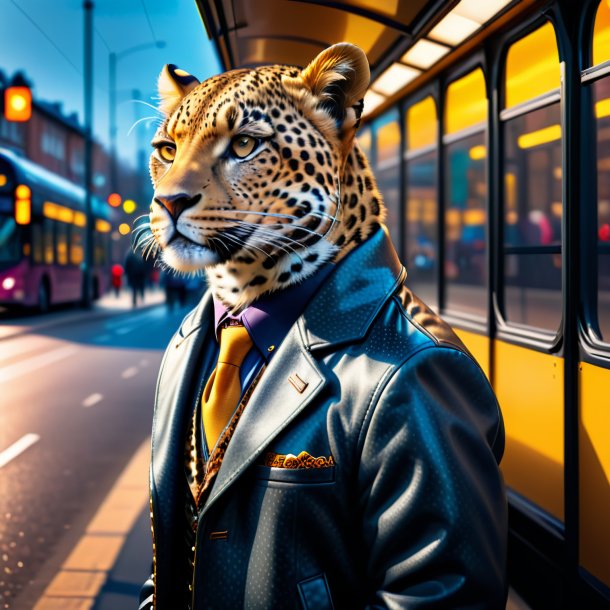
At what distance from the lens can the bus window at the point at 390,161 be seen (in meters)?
6.34

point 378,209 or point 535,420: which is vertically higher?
point 378,209

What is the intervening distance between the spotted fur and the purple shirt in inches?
2.2

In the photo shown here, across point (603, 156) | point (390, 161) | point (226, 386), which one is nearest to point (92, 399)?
point (390, 161)

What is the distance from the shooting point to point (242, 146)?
3.96ft

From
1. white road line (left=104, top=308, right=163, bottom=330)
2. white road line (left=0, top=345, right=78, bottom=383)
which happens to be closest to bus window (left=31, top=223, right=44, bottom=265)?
white road line (left=104, top=308, right=163, bottom=330)

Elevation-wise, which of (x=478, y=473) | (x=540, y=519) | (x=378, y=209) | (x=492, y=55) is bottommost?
(x=540, y=519)

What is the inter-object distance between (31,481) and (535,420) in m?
3.76

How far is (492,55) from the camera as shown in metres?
4.25

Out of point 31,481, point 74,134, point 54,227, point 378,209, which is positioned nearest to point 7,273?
point 54,227

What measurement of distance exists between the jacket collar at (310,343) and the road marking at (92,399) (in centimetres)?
773

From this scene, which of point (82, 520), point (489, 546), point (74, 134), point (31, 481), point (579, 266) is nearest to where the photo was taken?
point (489, 546)

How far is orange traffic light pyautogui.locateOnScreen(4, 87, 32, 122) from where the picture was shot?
9844 millimetres

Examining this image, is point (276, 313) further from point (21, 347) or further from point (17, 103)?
point (21, 347)

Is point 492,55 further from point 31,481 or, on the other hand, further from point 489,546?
point 31,481
